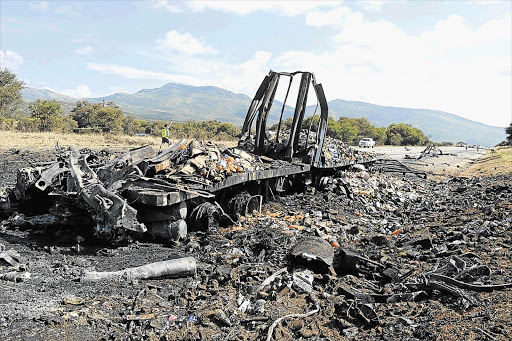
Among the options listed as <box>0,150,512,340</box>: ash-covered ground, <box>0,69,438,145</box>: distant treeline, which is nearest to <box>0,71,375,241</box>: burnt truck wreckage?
<box>0,150,512,340</box>: ash-covered ground

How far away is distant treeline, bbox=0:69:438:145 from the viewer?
2781 centimetres

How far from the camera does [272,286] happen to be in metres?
4.66

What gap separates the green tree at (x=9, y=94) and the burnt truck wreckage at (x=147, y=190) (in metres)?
35.4

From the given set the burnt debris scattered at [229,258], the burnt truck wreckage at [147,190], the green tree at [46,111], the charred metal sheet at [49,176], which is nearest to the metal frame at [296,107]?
the burnt truck wreckage at [147,190]

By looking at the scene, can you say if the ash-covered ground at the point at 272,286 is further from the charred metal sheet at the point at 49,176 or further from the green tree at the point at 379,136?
the green tree at the point at 379,136

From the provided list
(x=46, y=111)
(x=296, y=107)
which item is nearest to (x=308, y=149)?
(x=296, y=107)

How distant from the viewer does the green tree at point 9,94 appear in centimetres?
3722

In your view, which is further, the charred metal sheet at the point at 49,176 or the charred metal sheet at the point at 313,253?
the charred metal sheet at the point at 49,176

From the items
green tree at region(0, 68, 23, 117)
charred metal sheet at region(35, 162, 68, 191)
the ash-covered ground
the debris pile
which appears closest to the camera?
the ash-covered ground

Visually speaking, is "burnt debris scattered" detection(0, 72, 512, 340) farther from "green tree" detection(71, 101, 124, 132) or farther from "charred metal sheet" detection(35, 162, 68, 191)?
"green tree" detection(71, 101, 124, 132)

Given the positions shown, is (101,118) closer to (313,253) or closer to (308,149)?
(308,149)

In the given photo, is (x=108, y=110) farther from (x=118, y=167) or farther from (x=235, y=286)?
(x=235, y=286)

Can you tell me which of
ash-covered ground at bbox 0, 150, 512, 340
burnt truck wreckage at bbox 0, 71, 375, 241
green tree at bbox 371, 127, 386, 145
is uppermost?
green tree at bbox 371, 127, 386, 145

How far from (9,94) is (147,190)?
39.5 metres
